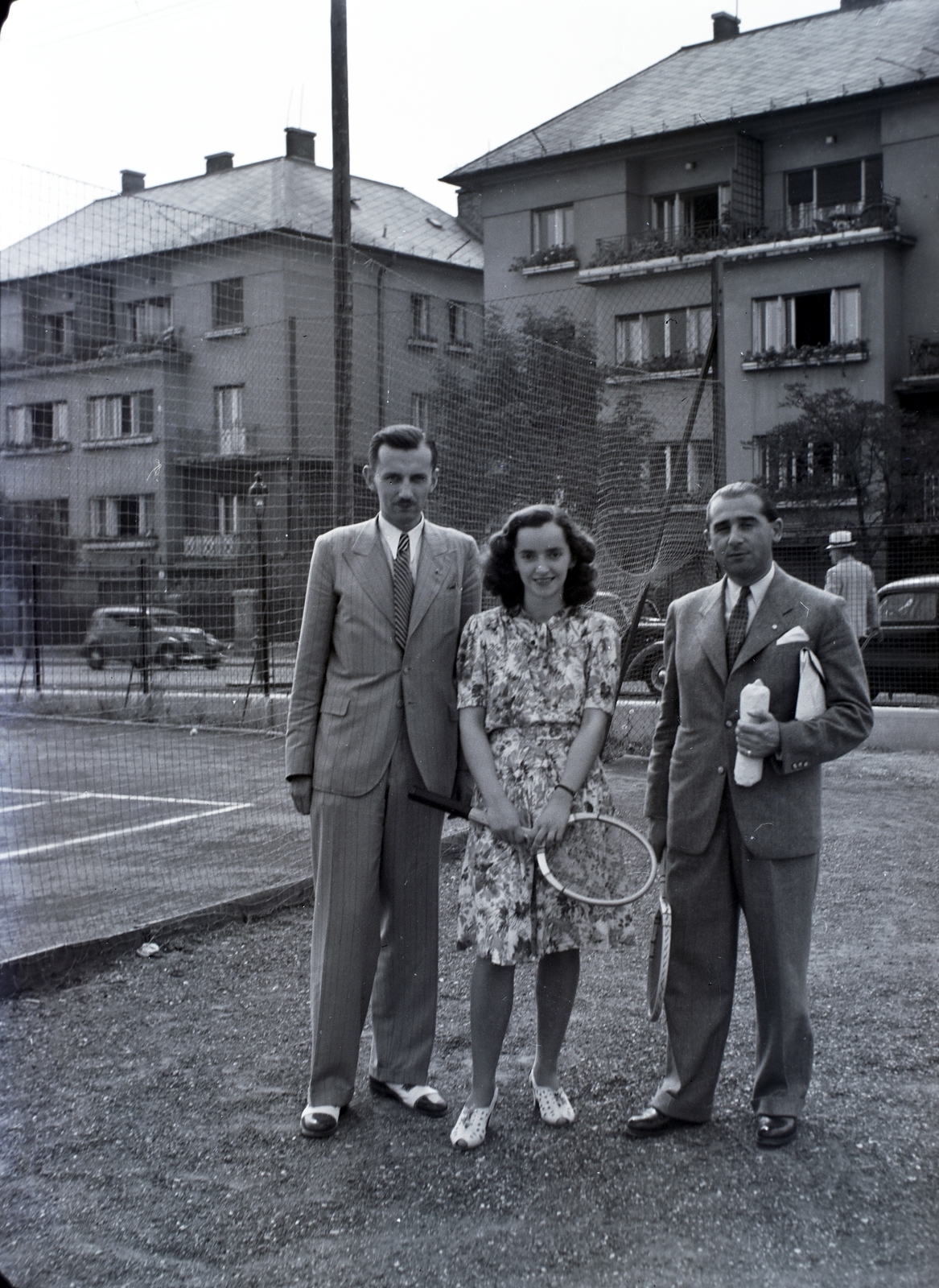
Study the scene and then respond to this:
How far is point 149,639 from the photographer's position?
31.8 ft

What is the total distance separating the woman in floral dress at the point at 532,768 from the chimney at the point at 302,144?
30.5m

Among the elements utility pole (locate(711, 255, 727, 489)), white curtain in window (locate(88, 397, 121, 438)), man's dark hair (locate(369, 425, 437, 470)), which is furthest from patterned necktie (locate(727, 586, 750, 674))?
utility pole (locate(711, 255, 727, 489))

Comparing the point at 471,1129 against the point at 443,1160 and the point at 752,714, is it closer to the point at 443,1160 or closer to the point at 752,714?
the point at 443,1160

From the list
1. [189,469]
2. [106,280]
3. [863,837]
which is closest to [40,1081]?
[106,280]

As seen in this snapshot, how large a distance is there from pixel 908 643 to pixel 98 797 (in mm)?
8506

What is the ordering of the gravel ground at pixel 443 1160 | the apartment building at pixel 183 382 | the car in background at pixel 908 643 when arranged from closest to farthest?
the gravel ground at pixel 443 1160 → the apartment building at pixel 183 382 → the car in background at pixel 908 643

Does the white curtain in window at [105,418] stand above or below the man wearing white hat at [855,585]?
above

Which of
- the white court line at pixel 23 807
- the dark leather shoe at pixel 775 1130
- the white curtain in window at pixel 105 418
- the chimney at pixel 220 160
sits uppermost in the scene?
the chimney at pixel 220 160

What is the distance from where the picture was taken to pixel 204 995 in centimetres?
461

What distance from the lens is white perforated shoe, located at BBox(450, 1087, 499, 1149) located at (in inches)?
131

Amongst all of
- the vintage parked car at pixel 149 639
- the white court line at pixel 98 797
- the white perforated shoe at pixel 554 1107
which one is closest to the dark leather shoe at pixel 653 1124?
the white perforated shoe at pixel 554 1107

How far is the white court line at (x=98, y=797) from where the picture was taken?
9.20 metres

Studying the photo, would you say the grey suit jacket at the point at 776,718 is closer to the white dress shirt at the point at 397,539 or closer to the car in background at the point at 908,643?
the white dress shirt at the point at 397,539

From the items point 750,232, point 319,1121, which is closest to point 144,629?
point 319,1121
